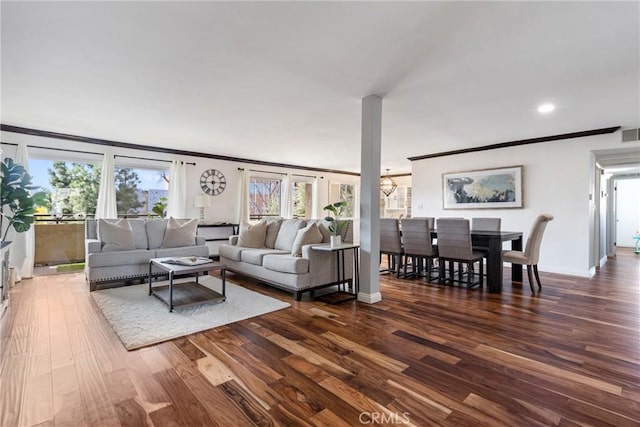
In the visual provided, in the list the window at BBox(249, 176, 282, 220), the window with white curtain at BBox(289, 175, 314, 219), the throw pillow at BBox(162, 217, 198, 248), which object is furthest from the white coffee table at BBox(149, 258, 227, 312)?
the window with white curtain at BBox(289, 175, 314, 219)

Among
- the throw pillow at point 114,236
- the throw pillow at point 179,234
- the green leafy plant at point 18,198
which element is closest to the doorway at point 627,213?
the throw pillow at point 179,234

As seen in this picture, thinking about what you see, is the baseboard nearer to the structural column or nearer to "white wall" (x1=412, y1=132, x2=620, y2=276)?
the structural column

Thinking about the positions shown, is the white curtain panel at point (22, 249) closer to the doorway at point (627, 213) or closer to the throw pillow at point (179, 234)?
the throw pillow at point (179, 234)

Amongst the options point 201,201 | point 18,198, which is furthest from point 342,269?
point 18,198

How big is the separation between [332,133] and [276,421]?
4.32 m

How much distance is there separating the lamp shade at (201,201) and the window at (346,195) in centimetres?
399

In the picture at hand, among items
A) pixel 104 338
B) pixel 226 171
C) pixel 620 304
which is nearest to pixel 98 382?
pixel 104 338

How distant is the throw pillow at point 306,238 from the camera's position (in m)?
4.07

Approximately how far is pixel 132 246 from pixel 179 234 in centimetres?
70

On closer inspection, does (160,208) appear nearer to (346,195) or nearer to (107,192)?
(107,192)

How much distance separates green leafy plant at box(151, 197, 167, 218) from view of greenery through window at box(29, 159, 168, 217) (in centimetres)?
9

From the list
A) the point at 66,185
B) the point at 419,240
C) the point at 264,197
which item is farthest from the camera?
the point at 264,197

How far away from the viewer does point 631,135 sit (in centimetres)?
464

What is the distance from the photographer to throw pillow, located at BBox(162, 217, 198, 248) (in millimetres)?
4992
